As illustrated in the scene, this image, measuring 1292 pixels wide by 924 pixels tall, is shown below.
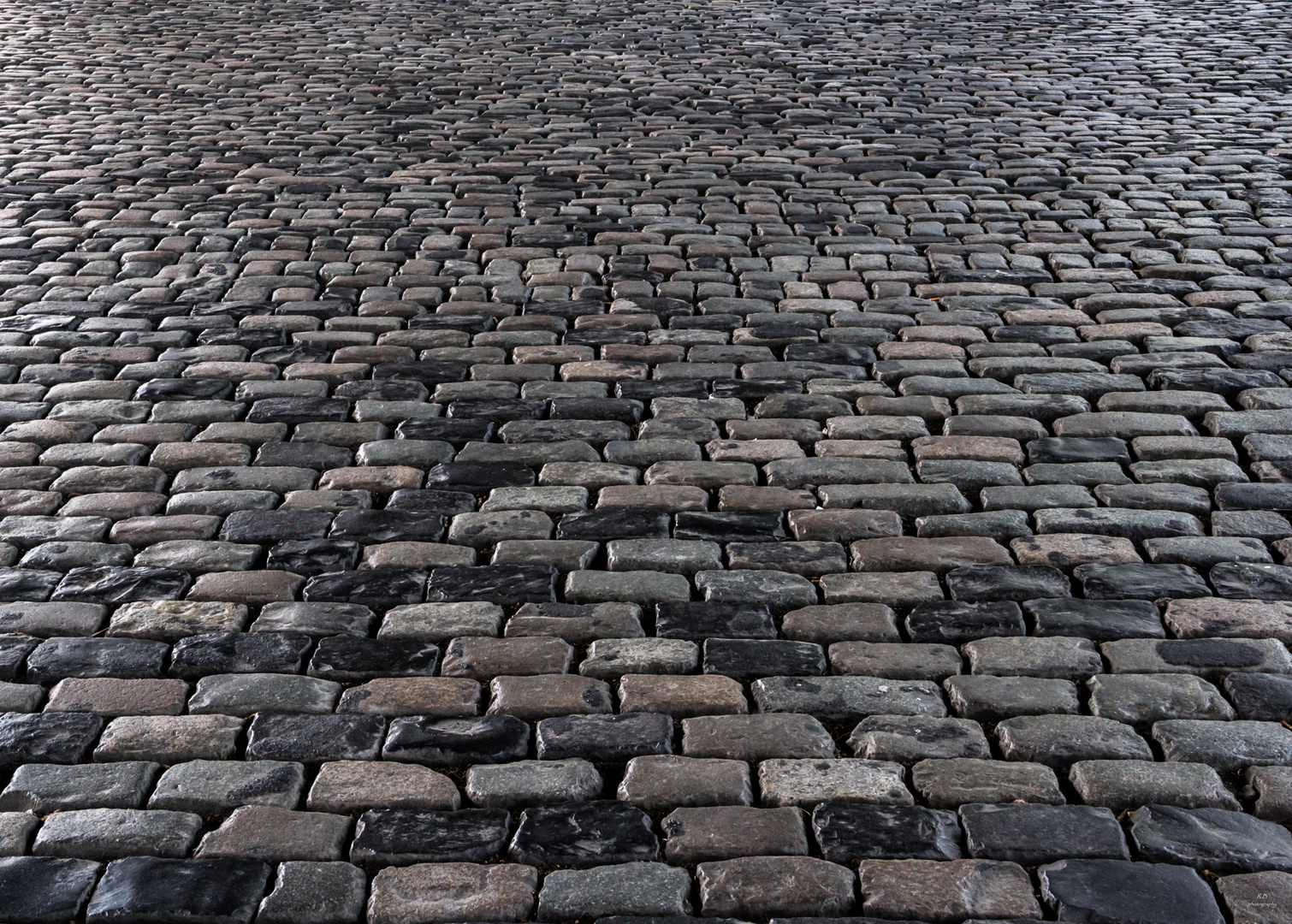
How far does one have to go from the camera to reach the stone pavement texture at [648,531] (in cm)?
230

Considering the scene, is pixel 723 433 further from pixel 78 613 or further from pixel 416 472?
pixel 78 613

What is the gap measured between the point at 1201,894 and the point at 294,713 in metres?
1.76

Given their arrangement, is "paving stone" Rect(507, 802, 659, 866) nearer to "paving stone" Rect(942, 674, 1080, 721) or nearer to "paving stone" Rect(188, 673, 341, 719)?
"paving stone" Rect(188, 673, 341, 719)

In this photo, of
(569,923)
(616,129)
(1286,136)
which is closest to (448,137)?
(616,129)

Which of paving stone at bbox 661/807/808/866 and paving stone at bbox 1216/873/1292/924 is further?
paving stone at bbox 661/807/808/866

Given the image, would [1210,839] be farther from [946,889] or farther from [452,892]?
[452,892]


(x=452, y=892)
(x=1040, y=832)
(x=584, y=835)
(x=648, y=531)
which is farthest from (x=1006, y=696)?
(x=452, y=892)

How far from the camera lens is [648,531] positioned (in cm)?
339

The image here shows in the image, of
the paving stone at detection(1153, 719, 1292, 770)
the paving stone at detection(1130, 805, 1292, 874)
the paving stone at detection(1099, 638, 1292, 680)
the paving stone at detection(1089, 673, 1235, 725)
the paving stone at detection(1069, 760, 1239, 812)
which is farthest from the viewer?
the paving stone at detection(1099, 638, 1292, 680)

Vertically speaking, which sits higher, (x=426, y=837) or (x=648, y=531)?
(x=426, y=837)

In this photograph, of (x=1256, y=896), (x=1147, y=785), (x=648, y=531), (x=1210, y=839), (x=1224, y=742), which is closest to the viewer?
(x=1256, y=896)

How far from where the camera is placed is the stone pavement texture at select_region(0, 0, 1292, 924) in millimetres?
2303

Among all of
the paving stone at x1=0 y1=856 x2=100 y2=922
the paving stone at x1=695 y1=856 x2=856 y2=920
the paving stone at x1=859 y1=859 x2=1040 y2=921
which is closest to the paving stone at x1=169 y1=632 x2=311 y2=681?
the paving stone at x1=0 y1=856 x2=100 y2=922

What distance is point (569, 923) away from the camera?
214cm
